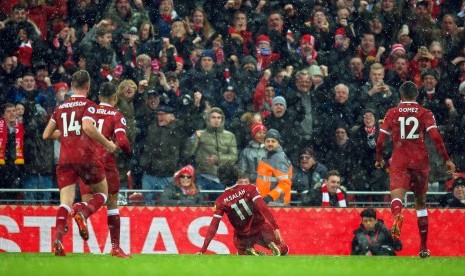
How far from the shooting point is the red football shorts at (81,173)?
14.2m

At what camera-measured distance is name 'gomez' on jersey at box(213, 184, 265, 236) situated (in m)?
16.1

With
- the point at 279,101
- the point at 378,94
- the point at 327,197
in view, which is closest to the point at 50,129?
the point at 327,197

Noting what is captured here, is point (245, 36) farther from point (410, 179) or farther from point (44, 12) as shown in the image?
point (410, 179)

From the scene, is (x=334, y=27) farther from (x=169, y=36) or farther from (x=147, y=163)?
(x=147, y=163)

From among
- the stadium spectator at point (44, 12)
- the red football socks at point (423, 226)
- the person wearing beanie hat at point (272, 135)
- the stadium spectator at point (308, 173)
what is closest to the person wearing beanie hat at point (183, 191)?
the person wearing beanie hat at point (272, 135)

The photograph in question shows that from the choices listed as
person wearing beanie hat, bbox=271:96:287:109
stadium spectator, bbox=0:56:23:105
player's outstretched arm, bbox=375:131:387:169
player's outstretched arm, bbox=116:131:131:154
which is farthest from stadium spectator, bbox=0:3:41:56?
player's outstretched arm, bbox=375:131:387:169

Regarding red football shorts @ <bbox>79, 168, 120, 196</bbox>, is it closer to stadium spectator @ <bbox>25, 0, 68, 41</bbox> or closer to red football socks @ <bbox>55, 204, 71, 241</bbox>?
red football socks @ <bbox>55, 204, 71, 241</bbox>

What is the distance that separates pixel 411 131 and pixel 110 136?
4.14 meters

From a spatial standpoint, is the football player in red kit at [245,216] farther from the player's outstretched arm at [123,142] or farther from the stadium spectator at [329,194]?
the stadium spectator at [329,194]

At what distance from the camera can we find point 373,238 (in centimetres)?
1773

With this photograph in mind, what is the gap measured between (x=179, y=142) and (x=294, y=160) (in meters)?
2.10

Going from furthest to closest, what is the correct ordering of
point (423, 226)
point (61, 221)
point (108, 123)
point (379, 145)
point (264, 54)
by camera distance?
point (264, 54) < point (379, 145) < point (423, 226) < point (108, 123) < point (61, 221)

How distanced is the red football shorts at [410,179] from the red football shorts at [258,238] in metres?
1.98

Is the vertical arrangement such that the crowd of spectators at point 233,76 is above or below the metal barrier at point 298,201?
above
